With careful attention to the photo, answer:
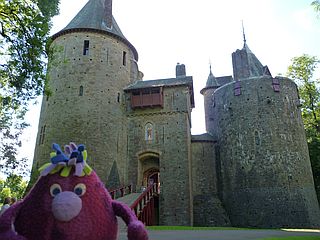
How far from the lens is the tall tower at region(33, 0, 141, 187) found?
21.4 m

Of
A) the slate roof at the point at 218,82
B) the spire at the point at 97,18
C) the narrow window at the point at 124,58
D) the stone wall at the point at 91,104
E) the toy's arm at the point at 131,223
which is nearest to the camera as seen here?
the toy's arm at the point at 131,223

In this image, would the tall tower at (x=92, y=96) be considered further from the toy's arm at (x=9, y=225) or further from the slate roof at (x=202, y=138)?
the toy's arm at (x=9, y=225)

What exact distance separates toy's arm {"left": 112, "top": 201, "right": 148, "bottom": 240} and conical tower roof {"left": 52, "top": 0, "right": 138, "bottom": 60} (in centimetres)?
2252

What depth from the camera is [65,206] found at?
290cm

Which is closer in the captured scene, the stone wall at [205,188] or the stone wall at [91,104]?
the stone wall at [91,104]

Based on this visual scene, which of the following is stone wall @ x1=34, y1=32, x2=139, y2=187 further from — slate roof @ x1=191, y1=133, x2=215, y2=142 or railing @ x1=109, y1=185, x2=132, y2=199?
slate roof @ x1=191, y1=133, x2=215, y2=142

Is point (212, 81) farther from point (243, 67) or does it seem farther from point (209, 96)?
point (243, 67)

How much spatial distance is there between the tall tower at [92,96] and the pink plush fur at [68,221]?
58.4 ft

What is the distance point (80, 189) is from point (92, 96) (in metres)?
20.0

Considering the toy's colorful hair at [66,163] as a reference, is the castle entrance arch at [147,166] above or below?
above

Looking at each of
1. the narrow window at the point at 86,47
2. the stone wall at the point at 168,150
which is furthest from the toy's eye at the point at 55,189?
the narrow window at the point at 86,47

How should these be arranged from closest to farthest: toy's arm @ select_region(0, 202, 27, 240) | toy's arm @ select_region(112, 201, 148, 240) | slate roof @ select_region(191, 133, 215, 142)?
1. toy's arm @ select_region(0, 202, 27, 240)
2. toy's arm @ select_region(112, 201, 148, 240)
3. slate roof @ select_region(191, 133, 215, 142)

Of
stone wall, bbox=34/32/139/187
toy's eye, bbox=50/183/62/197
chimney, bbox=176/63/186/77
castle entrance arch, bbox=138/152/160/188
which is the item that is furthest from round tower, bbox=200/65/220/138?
toy's eye, bbox=50/183/62/197

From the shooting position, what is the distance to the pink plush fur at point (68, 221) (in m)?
2.90
